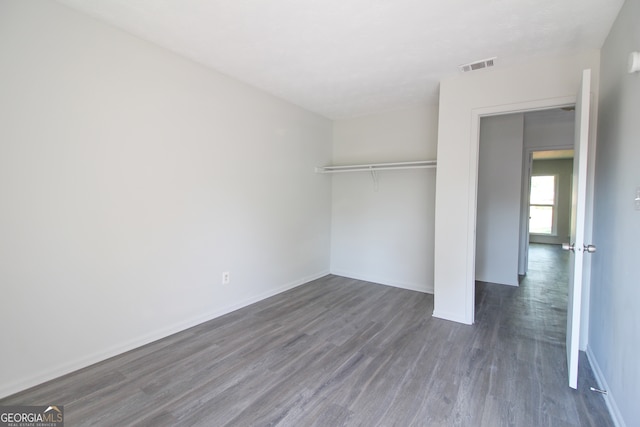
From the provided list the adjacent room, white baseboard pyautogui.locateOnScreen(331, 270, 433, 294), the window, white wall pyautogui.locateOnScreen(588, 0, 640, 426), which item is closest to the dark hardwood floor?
the adjacent room

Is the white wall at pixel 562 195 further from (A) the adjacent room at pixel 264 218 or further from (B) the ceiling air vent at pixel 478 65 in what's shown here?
(B) the ceiling air vent at pixel 478 65

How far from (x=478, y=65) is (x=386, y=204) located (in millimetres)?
2085

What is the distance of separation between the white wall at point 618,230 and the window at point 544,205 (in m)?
7.91

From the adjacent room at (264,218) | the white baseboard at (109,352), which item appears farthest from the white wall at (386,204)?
the white baseboard at (109,352)

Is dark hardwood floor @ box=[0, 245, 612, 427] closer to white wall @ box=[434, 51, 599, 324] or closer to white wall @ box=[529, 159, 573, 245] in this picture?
white wall @ box=[434, 51, 599, 324]

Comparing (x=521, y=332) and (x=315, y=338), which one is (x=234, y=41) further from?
(x=521, y=332)

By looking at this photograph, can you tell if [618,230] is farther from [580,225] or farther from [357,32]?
[357,32]

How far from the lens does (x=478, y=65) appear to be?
2.72 metres

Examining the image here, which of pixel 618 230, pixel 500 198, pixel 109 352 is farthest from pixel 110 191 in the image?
pixel 500 198

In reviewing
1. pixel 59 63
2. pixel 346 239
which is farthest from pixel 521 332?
pixel 59 63

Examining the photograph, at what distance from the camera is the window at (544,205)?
29.1 ft

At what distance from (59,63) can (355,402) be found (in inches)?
116

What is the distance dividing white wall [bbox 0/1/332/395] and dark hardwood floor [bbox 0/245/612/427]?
299mm

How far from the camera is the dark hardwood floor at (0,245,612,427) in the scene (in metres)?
1.73
